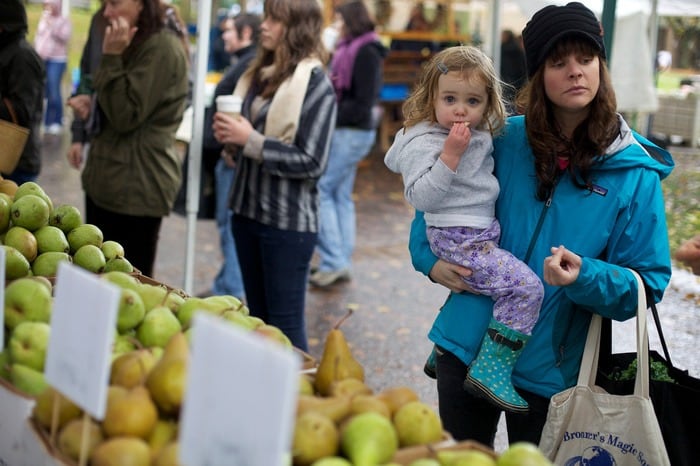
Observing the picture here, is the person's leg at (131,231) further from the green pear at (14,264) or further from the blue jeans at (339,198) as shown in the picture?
the blue jeans at (339,198)

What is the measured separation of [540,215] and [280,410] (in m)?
→ 1.44

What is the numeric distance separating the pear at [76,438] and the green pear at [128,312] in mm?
375

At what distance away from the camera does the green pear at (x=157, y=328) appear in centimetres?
205

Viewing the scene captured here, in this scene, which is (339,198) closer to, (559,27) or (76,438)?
(559,27)

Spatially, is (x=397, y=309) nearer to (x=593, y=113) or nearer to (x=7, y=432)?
(x=593, y=113)

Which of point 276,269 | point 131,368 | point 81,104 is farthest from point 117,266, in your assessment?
point 81,104

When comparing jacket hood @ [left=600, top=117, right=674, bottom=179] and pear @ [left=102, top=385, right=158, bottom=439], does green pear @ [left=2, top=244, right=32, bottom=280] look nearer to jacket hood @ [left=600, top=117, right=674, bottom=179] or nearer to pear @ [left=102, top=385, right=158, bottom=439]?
pear @ [left=102, top=385, right=158, bottom=439]

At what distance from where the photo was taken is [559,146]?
254 cm

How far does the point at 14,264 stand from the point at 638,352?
5.47ft

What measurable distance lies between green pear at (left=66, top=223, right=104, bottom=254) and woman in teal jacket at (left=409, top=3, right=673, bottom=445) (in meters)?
1.06

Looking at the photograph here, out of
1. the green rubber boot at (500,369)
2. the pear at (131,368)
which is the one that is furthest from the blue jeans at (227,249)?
the pear at (131,368)

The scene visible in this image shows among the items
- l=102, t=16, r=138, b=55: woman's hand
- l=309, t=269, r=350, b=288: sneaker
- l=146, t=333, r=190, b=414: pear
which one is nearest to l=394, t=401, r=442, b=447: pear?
l=146, t=333, r=190, b=414: pear

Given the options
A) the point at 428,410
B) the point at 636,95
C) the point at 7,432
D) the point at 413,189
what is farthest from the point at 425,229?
the point at 636,95

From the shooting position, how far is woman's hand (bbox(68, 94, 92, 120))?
15.1 ft
